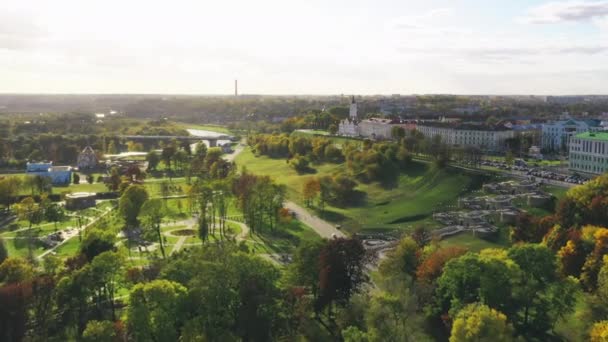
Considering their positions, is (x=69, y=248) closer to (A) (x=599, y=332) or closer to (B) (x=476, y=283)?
(B) (x=476, y=283)

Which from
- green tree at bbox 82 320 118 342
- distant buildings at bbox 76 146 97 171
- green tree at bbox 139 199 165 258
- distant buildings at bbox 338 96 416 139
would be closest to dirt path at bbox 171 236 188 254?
green tree at bbox 139 199 165 258

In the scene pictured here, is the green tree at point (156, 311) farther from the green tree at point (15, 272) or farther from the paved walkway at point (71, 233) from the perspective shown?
the paved walkway at point (71, 233)

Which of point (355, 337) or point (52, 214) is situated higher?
point (355, 337)

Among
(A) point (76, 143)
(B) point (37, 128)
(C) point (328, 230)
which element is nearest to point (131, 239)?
(C) point (328, 230)

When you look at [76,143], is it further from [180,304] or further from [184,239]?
[180,304]

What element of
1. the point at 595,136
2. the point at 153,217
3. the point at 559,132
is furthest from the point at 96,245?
the point at 559,132

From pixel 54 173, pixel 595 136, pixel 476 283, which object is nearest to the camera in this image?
pixel 476 283

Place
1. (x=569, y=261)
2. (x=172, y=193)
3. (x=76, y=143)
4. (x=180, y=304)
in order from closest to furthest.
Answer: (x=180, y=304), (x=569, y=261), (x=172, y=193), (x=76, y=143)
